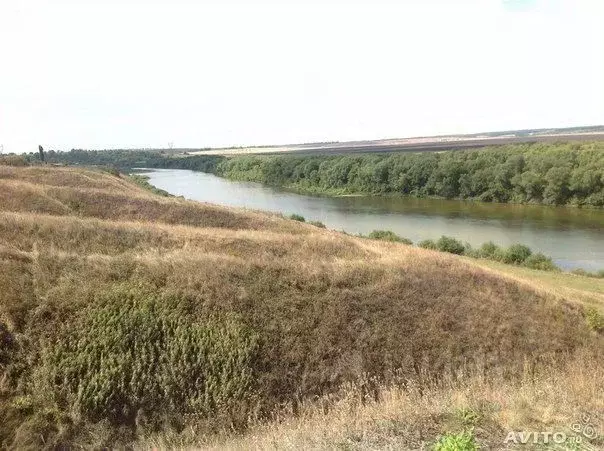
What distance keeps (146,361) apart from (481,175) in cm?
7245

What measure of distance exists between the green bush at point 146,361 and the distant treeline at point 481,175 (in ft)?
211

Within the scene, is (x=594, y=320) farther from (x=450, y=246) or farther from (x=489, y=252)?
(x=450, y=246)

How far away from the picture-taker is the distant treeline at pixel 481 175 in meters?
65.6

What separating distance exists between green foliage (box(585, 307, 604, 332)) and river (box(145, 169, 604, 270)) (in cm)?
1950

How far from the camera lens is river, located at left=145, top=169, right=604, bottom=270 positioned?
40781mm

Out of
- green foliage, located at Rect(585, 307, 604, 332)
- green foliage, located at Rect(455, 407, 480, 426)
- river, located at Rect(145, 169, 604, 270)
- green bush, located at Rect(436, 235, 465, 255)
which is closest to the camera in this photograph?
green foliage, located at Rect(455, 407, 480, 426)

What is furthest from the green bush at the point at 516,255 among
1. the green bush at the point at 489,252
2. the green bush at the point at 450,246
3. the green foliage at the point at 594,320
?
the green foliage at the point at 594,320

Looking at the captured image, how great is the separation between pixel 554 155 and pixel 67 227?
7325 cm

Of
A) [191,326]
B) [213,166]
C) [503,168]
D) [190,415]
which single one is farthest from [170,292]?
[213,166]

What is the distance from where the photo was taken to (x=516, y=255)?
32.7m

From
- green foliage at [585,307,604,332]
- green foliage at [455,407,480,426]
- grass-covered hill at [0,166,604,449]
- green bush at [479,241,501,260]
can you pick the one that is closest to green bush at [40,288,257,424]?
grass-covered hill at [0,166,604,449]

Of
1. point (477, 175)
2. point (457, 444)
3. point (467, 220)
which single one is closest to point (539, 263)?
point (467, 220)

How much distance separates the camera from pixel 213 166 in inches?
6171

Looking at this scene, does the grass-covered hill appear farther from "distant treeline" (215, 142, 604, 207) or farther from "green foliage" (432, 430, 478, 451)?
"distant treeline" (215, 142, 604, 207)
